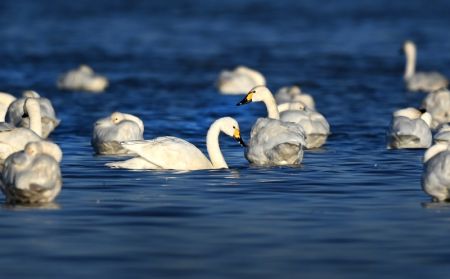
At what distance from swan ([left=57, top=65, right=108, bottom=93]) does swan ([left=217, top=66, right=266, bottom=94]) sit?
304cm

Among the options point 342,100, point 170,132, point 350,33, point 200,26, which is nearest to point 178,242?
point 170,132

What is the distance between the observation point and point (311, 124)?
21.3 metres

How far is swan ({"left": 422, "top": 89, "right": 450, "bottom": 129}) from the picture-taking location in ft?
83.0

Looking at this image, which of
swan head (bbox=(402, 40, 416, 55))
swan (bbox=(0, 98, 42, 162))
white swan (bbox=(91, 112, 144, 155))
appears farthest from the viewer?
swan head (bbox=(402, 40, 416, 55))

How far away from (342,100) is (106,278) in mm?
21107

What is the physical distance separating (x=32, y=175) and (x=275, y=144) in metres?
5.29

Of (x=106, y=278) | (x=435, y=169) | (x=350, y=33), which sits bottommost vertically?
(x=106, y=278)

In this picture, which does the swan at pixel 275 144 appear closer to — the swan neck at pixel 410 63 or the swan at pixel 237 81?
the swan at pixel 237 81

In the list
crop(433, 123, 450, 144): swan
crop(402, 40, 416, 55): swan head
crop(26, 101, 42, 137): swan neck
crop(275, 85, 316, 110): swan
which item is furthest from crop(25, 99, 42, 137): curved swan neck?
crop(402, 40, 416, 55): swan head

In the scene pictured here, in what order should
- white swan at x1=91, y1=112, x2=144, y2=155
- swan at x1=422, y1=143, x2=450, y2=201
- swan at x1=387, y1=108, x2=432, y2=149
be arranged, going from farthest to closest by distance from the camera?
swan at x1=387, y1=108, x2=432, y2=149 < white swan at x1=91, y1=112, x2=144, y2=155 < swan at x1=422, y1=143, x2=450, y2=201

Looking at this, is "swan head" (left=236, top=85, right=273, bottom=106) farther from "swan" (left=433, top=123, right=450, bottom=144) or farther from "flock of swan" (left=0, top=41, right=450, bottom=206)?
"swan" (left=433, top=123, right=450, bottom=144)

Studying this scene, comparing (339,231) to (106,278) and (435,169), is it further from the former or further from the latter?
(106,278)

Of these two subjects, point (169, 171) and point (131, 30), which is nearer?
point (169, 171)

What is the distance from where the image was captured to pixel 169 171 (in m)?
17.5
